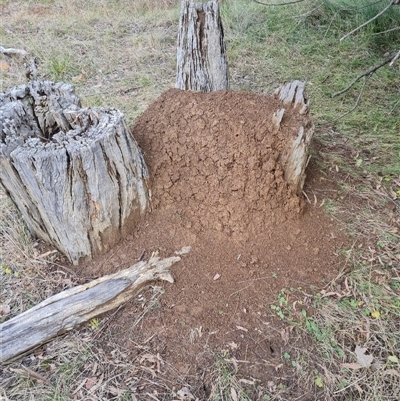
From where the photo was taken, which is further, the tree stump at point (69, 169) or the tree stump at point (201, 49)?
the tree stump at point (201, 49)

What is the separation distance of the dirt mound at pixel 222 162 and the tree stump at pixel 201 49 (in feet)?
2.08

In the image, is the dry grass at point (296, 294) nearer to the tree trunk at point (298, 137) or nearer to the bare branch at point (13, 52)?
the bare branch at point (13, 52)

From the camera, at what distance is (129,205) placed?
2105 mm

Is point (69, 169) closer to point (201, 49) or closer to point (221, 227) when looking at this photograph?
point (221, 227)

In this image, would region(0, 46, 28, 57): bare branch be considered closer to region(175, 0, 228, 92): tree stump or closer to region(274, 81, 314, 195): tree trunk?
region(175, 0, 228, 92): tree stump

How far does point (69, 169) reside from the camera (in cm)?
181

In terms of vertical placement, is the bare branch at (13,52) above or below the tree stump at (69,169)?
above

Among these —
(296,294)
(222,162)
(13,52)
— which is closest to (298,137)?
(222,162)

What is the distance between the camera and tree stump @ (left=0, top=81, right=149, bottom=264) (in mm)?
1805

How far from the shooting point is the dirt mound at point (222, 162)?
209 centimetres

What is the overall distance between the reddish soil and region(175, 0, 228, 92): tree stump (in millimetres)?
580

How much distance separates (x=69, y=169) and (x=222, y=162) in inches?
32.5

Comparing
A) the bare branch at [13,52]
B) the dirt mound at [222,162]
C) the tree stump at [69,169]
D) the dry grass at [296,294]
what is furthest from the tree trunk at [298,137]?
the bare branch at [13,52]

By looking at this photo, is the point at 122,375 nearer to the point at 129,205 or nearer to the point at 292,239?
the point at 129,205
